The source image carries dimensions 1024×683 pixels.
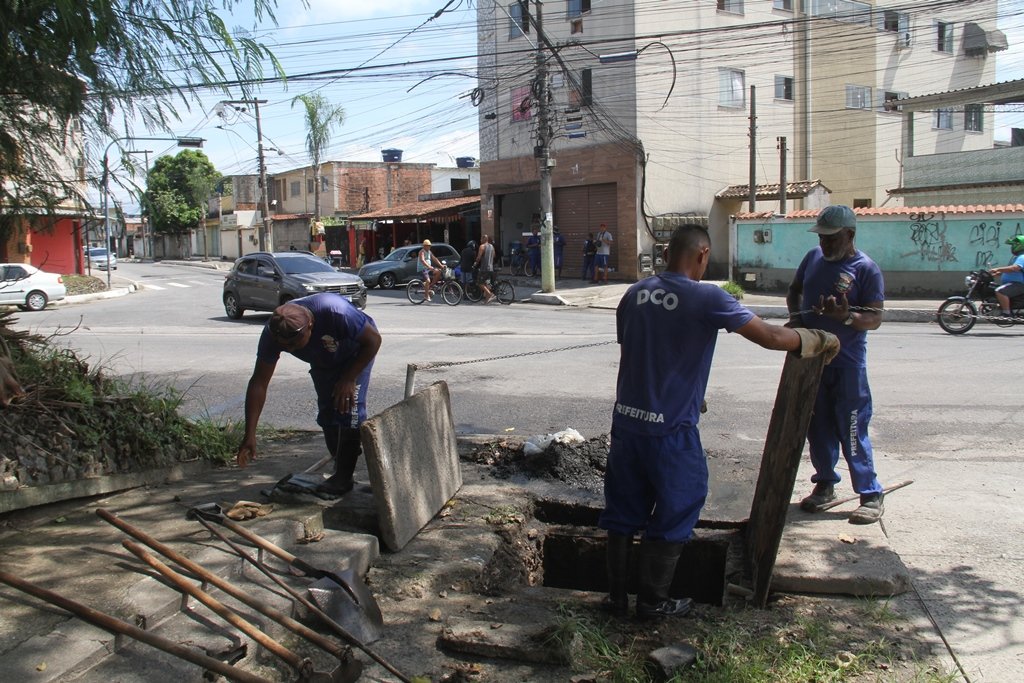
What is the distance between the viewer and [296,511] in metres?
4.46

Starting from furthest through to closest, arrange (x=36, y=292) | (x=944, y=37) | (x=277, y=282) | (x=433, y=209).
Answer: (x=433, y=209), (x=944, y=37), (x=36, y=292), (x=277, y=282)

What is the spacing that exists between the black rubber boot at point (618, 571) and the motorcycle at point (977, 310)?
12.2 metres

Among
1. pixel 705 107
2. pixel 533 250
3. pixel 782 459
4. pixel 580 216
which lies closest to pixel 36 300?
pixel 533 250

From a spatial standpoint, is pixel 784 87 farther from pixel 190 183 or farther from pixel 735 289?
pixel 190 183

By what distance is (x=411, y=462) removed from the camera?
182 inches

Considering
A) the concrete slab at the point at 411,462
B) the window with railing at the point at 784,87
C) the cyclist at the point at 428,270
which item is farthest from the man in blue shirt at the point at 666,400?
the window with railing at the point at 784,87

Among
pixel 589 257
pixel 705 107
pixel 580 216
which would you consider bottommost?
pixel 589 257

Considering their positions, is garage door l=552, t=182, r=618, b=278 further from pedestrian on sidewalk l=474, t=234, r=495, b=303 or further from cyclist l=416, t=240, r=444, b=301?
cyclist l=416, t=240, r=444, b=301

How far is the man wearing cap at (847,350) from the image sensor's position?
184 inches

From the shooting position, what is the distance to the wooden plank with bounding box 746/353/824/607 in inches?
148

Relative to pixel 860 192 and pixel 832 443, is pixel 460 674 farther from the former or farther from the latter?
pixel 860 192

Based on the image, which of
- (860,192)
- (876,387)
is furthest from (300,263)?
(860,192)

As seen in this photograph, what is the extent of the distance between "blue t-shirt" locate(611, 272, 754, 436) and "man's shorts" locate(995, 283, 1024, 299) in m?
12.6

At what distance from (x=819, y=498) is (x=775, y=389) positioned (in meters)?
3.98
